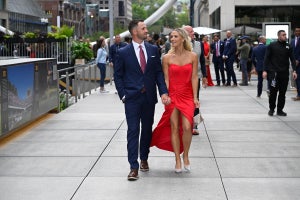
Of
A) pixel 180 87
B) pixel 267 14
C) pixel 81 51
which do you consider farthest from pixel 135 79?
pixel 267 14

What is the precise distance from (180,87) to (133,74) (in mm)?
666

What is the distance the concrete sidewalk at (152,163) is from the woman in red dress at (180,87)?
45 cm

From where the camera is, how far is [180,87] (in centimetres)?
770

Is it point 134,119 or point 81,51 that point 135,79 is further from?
point 81,51

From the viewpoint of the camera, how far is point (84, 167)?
8.21m

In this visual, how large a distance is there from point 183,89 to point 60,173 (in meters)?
1.86

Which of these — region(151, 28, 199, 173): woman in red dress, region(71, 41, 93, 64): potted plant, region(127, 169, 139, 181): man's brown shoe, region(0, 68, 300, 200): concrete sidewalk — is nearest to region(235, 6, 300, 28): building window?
region(71, 41, 93, 64): potted plant

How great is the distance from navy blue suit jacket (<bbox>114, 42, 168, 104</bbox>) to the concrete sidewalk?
3.43ft

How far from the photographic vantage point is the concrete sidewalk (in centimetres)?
683

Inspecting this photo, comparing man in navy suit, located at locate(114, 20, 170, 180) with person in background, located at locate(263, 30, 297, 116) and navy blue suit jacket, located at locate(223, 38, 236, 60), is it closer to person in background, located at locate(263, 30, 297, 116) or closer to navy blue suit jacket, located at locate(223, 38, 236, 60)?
person in background, located at locate(263, 30, 297, 116)

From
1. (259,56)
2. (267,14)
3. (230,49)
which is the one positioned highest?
(267,14)

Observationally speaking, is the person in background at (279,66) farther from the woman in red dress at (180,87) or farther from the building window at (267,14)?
the building window at (267,14)

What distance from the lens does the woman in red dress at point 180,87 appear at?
768cm

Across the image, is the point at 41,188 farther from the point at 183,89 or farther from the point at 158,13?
the point at 158,13
